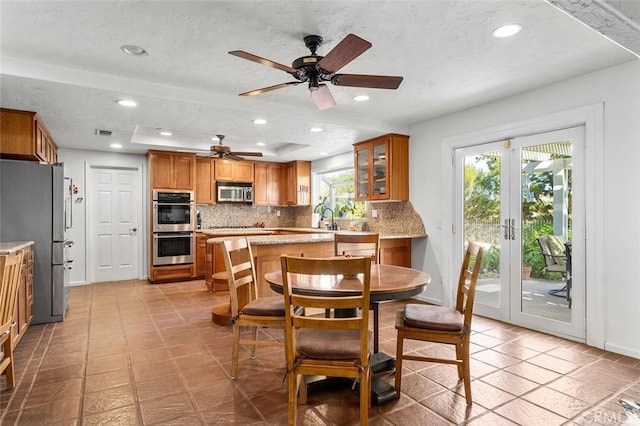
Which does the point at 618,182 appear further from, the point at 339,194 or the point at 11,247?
the point at 11,247

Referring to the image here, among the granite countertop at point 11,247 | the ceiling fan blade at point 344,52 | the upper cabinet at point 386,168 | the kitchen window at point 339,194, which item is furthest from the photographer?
the kitchen window at point 339,194

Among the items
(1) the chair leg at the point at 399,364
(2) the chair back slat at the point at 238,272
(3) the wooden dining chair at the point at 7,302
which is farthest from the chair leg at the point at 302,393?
(3) the wooden dining chair at the point at 7,302

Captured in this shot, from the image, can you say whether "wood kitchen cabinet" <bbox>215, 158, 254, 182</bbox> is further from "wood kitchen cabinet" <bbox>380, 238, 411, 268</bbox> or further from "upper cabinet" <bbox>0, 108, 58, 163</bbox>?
"wood kitchen cabinet" <bbox>380, 238, 411, 268</bbox>

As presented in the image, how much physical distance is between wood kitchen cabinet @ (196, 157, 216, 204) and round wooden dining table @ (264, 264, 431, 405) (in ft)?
15.4

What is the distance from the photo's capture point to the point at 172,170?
6.32m

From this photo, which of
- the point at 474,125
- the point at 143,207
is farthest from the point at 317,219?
the point at 474,125

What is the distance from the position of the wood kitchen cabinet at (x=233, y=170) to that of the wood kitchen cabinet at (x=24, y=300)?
3670 mm

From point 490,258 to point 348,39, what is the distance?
3141 mm

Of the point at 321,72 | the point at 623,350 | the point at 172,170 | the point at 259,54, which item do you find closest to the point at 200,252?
the point at 172,170

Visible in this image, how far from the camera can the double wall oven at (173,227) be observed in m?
6.12

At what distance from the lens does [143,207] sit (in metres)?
6.62

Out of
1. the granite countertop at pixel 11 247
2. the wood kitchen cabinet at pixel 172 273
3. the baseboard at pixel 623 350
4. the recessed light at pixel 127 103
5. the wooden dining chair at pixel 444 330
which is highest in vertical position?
the recessed light at pixel 127 103

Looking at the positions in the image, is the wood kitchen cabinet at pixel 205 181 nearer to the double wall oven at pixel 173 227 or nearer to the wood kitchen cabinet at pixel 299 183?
the double wall oven at pixel 173 227

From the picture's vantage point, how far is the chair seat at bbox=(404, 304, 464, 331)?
7.44 feet
